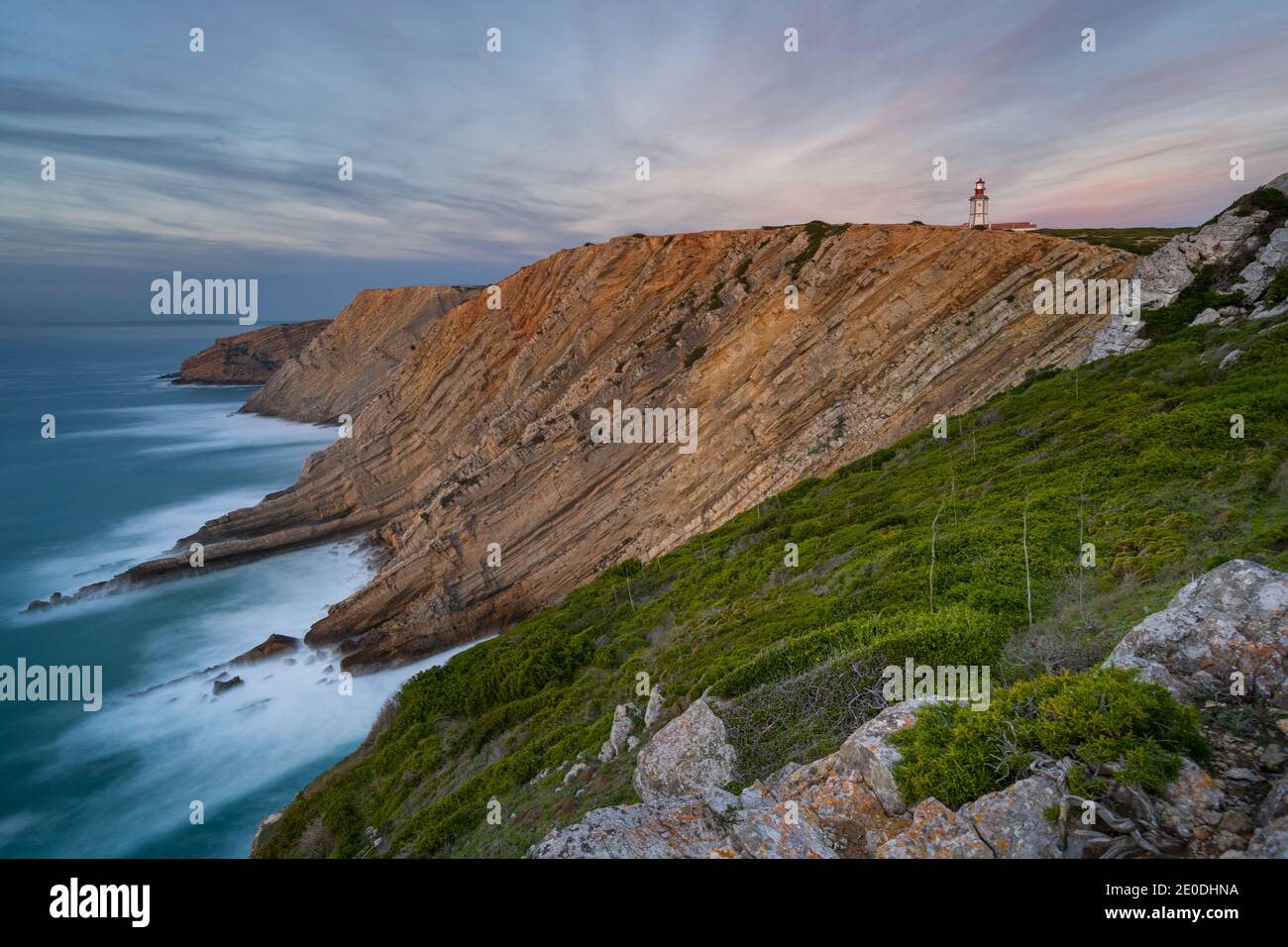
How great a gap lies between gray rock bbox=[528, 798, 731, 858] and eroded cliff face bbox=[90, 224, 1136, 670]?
20.1m

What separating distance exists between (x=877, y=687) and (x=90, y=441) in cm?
8163

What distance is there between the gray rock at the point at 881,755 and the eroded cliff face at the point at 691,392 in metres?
19.5

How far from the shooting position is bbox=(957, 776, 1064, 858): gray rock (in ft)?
12.0

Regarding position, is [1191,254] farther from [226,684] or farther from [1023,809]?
[226,684]

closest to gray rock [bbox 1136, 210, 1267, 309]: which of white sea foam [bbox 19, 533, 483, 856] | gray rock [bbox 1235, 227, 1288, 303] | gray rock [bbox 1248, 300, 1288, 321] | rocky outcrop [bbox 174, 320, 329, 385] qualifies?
gray rock [bbox 1235, 227, 1288, 303]

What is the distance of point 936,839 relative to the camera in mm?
3799

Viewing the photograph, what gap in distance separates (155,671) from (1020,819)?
104ft

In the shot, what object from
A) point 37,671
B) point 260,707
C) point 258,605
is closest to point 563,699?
point 260,707

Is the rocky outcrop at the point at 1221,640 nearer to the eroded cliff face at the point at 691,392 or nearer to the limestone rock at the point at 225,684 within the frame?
the eroded cliff face at the point at 691,392

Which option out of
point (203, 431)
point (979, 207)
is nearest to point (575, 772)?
point (979, 207)

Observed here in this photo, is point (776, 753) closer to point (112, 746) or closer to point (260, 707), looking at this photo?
point (260, 707)

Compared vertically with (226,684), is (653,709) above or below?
above

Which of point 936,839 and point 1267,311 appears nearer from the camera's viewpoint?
point 936,839
